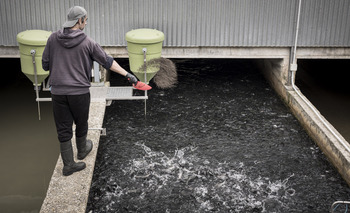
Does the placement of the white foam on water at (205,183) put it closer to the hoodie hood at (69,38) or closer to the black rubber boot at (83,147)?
the black rubber boot at (83,147)

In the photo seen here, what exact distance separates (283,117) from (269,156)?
167 centimetres

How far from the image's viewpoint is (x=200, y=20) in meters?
8.62

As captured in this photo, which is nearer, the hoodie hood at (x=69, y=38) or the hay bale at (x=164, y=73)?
the hoodie hood at (x=69, y=38)

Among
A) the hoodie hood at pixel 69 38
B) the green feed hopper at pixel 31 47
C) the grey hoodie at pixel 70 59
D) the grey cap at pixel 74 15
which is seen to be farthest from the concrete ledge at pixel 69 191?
the green feed hopper at pixel 31 47

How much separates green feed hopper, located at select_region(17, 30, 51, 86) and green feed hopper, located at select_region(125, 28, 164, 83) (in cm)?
152

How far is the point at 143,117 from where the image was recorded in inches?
319

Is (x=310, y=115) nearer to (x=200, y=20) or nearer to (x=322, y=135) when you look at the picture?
(x=322, y=135)

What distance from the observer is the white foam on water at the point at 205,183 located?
548 centimetres

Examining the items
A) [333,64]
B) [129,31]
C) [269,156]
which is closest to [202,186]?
[269,156]

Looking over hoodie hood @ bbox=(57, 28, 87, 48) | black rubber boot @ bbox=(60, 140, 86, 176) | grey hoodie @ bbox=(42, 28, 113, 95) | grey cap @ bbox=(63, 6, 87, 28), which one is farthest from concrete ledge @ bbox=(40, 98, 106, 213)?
grey cap @ bbox=(63, 6, 87, 28)

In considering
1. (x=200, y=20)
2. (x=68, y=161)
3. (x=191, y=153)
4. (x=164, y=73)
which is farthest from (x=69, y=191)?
(x=200, y=20)

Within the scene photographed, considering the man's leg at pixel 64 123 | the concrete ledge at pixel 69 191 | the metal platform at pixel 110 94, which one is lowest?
the concrete ledge at pixel 69 191

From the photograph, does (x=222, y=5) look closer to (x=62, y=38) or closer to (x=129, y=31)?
(x=129, y=31)

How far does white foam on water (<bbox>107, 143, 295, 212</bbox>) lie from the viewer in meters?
5.48
